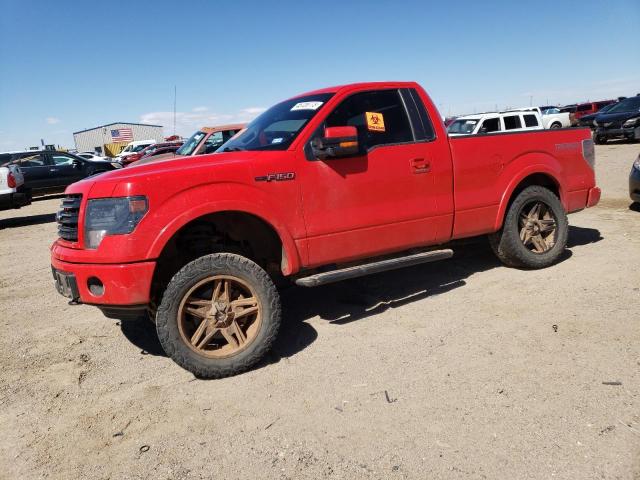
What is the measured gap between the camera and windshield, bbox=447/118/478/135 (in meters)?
14.2

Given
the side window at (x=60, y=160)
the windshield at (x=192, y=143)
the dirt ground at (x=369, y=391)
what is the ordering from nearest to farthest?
the dirt ground at (x=369, y=391) < the windshield at (x=192, y=143) < the side window at (x=60, y=160)

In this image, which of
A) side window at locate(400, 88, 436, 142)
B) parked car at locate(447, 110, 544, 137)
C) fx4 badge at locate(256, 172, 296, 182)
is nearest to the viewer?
fx4 badge at locate(256, 172, 296, 182)

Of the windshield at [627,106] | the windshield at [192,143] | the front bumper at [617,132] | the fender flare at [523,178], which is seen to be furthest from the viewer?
the windshield at [627,106]

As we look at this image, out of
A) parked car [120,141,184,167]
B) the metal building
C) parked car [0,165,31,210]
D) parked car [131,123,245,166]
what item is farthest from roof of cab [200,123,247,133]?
the metal building

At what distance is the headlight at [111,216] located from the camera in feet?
10.4

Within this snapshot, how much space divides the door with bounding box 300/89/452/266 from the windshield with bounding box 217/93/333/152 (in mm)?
180

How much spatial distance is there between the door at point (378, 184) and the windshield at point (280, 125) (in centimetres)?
18

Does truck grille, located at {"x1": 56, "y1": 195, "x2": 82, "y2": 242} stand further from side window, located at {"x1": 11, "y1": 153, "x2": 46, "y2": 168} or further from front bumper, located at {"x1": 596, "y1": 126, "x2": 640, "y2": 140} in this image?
front bumper, located at {"x1": 596, "y1": 126, "x2": 640, "y2": 140}

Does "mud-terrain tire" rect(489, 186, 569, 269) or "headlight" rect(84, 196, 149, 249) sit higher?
"headlight" rect(84, 196, 149, 249)

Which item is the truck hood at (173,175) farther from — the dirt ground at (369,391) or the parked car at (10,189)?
the parked car at (10,189)

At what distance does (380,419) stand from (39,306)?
4152 millimetres

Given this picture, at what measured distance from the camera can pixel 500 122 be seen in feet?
46.2

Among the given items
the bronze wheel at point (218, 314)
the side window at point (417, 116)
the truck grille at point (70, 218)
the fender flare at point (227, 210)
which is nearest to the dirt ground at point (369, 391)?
the bronze wheel at point (218, 314)

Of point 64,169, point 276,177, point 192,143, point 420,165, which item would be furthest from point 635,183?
point 64,169
